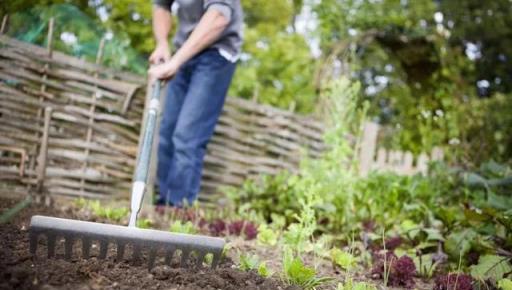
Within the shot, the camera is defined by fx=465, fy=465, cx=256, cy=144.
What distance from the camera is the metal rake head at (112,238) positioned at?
1258 mm

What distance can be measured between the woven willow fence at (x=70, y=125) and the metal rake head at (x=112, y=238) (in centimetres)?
150

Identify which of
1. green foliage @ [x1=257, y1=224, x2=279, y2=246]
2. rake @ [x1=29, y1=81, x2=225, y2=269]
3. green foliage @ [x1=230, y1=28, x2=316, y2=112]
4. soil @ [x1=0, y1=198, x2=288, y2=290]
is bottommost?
soil @ [x1=0, y1=198, x2=288, y2=290]

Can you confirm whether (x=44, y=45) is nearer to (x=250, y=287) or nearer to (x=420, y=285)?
(x=250, y=287)

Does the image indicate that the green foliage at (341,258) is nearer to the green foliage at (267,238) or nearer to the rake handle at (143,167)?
the green foliage at (267,238)

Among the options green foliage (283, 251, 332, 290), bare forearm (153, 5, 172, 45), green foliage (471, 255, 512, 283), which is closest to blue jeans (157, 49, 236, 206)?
bare forearm (153, 5, 172, 45)

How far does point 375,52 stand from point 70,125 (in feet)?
19.8

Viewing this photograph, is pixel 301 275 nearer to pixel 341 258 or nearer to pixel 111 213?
pixel 341 258

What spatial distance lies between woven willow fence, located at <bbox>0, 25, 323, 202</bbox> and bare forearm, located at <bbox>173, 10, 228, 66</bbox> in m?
0.75

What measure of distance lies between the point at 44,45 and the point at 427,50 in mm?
5121

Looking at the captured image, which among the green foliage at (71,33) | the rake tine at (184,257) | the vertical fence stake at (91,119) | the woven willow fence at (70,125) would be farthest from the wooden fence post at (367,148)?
the rake tine at (184,257)

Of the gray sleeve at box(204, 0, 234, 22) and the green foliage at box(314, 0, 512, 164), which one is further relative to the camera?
the green foliage at box(314, 0, 512, 164)

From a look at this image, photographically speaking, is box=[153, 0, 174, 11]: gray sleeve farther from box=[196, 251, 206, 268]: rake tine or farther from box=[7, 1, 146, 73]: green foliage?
box=[196, 251, 206, 268]: rake tine

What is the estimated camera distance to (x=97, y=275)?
1187 mm

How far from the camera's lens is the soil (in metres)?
1.11
